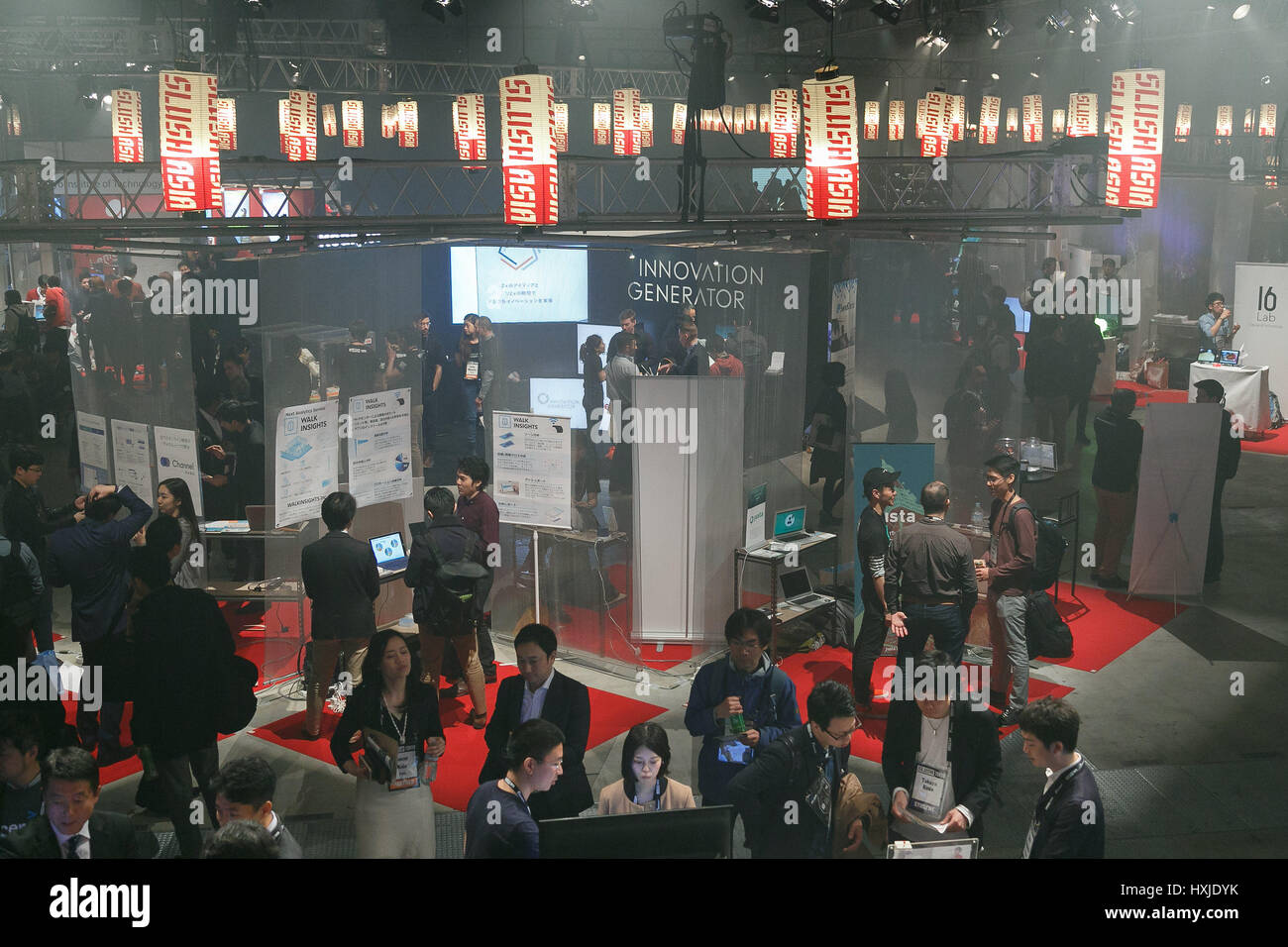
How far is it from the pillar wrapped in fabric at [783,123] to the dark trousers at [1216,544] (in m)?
9.26

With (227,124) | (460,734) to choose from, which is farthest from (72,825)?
(227,124)

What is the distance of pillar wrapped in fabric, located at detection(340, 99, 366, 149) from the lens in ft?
60.3

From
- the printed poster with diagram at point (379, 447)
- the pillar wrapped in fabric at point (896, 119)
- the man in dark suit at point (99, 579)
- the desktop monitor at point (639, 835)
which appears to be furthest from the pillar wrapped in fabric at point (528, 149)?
the pillar wrapped in fabric at point (896, 119)

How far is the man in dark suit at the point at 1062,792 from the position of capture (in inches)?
151

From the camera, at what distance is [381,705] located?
454 centimetres

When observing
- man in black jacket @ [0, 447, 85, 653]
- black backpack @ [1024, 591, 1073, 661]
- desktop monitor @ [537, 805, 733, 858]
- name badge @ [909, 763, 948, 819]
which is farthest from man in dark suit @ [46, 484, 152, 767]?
black backpack @ [1024, 591, 1073, 661]

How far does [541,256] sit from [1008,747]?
824 cm

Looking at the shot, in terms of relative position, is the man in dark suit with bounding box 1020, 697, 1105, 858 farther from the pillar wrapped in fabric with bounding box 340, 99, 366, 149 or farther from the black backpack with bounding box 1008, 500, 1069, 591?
the pillar wrapped in fabric with bounding box 340, 99, 366, 149

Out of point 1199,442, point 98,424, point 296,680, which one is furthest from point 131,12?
point 1199,442

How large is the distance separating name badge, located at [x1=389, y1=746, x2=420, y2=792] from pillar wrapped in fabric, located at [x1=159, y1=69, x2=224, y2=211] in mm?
7194

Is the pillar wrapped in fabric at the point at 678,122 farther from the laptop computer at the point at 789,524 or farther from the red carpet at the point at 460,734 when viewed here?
the red carpet at the point at 460,734

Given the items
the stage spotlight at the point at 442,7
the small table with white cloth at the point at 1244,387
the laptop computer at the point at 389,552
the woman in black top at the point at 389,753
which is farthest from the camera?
the small table with white cloth at the point at 1244,387

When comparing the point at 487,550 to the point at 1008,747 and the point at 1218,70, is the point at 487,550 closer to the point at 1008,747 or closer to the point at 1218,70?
the point at 1008,747

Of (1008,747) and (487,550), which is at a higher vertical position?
(487,550)
